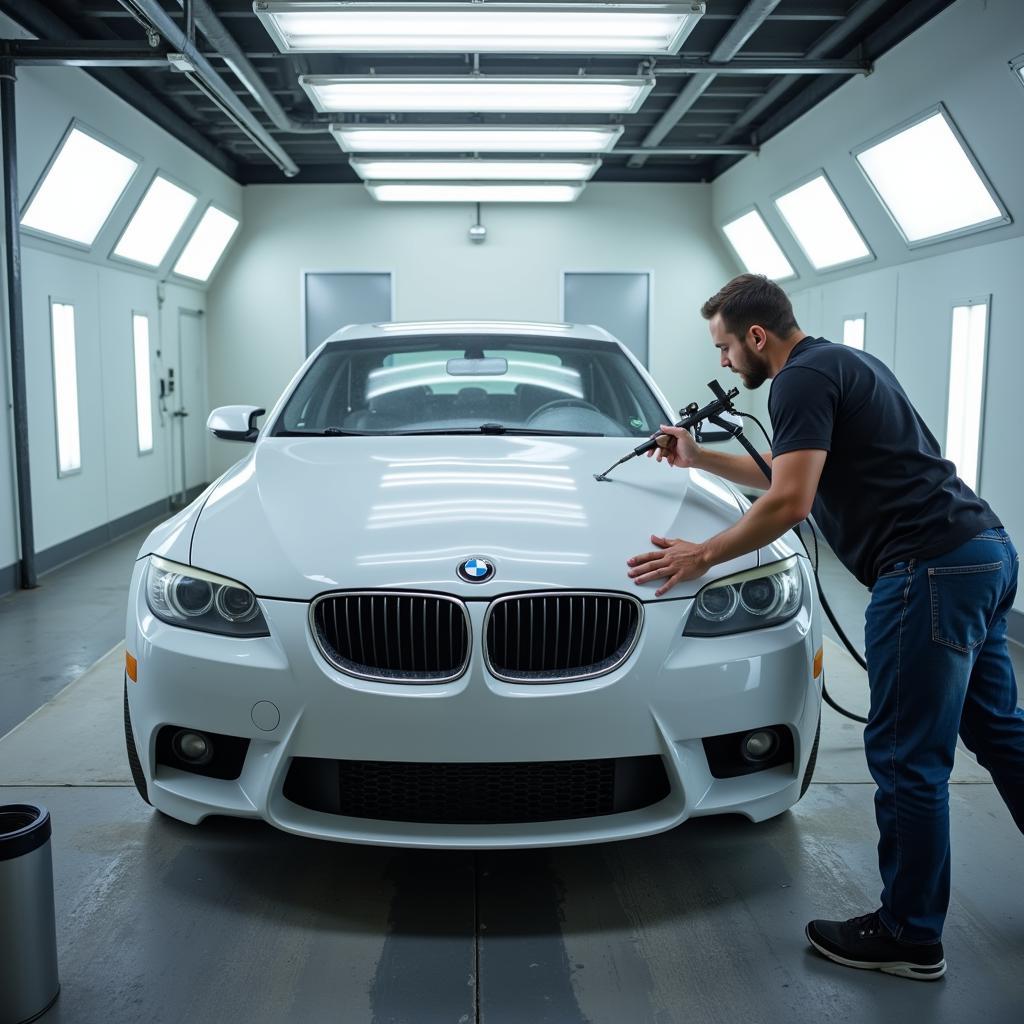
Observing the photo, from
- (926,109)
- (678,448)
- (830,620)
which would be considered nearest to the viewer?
(678,448)

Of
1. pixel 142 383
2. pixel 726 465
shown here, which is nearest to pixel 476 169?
pixel 142 383

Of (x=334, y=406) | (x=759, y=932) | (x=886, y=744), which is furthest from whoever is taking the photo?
(x=334, y=406)

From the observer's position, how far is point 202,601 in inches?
88.8

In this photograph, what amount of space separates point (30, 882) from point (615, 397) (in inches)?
94.5

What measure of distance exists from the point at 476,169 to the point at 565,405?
19.3 ft

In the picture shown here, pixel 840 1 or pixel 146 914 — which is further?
pixel 840 1

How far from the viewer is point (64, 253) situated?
23.5ft

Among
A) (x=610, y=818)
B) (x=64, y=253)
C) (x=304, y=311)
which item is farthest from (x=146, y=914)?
(x=304, y=311)

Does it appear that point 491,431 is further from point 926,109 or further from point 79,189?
point 79,189

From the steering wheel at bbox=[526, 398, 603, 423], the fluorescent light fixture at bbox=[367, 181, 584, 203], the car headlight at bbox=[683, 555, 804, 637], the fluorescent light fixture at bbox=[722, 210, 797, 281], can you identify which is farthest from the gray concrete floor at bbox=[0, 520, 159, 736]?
the fluorescent light fixture at bbox=[722, 210, 797, 281]

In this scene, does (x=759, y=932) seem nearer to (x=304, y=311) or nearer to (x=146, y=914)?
(x=146, y=914)

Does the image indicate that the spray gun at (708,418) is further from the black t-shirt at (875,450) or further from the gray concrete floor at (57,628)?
the gray concrete floor at (57,628)

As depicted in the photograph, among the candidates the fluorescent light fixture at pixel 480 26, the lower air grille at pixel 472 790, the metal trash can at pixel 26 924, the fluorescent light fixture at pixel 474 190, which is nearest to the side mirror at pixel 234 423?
the lower air grille at pixel 472 790

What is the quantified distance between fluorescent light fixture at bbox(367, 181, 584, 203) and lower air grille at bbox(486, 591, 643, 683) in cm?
809
